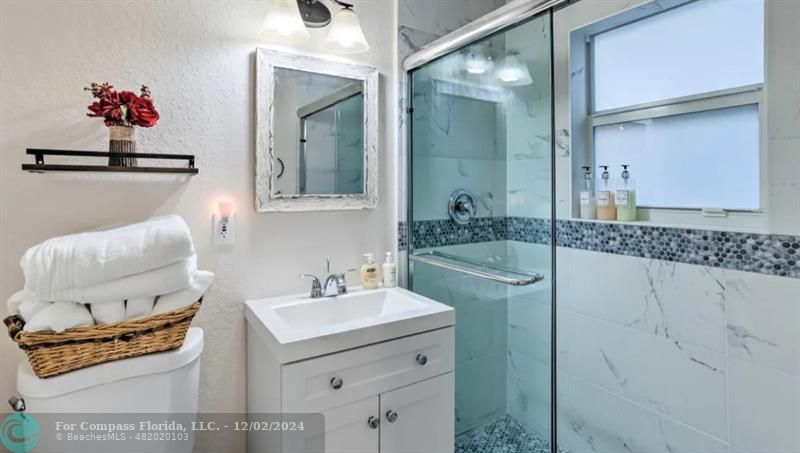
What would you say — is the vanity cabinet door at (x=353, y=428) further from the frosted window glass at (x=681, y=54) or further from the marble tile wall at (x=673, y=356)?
the frosted window glass at (x=681, y=54)

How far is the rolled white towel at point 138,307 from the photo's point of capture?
100 centimetres

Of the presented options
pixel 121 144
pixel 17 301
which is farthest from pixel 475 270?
pixel 17 301

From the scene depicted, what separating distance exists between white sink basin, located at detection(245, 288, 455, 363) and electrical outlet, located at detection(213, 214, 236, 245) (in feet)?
0.81

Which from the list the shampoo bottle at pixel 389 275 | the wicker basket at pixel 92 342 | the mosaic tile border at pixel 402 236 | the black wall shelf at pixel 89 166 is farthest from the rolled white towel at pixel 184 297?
the mosaic tile border at pixel 402 236

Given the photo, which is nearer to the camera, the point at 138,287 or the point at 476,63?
the point at 138,287

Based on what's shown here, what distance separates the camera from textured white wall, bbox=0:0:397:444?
1.13 metres

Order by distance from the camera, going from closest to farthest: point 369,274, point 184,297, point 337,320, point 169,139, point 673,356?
point 184,297
point 169,139
point 673,356
point 337,320
point 369,274

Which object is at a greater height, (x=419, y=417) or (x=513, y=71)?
(x=513, y=71)

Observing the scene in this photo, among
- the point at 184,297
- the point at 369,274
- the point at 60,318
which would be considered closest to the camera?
the point at 60,318

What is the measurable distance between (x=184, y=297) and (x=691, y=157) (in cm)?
183

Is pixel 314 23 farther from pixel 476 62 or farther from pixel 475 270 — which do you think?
pixel 475 270

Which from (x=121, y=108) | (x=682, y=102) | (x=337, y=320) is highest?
(x=682, y=102)

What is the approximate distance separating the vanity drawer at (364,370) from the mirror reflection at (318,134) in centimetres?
69

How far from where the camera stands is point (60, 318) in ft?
3.01
